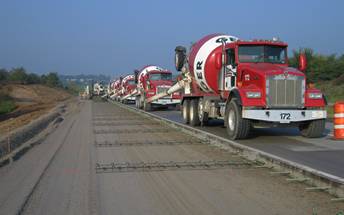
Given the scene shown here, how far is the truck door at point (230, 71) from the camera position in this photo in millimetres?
15375

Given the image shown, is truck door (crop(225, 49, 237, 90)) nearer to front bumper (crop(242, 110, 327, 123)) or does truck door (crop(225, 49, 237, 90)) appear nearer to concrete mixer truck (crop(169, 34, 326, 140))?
concrete mixer truck (crop(169, 34, 326, 140))

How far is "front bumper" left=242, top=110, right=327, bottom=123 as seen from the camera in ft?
43.6

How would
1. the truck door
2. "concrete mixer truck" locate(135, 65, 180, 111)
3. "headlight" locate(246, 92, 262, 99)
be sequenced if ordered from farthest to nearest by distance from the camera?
"concrete mixer truck" locate(135, 65, 180, 111) < the truck door < "headlight" locate(246, 92, 262, 99)

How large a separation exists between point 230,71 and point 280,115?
2841mm

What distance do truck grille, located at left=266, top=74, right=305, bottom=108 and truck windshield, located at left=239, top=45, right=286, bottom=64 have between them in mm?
1750

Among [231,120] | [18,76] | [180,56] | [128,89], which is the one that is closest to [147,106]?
[180,56]

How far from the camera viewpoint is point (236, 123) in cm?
1389

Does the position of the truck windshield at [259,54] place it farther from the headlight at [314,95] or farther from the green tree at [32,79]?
the green tree at [32,79]

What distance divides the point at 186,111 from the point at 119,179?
12.2m

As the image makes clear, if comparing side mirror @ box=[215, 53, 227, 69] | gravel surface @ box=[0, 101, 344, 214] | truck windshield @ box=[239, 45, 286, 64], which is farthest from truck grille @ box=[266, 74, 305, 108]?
gravel surface @ box=[0, 101, 344, 214]

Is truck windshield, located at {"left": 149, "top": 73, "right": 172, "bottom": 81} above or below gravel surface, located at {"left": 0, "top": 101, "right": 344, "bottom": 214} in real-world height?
above

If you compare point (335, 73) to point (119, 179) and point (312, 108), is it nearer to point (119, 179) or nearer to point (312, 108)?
point (312, 108)

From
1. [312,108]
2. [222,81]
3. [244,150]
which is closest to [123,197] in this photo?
[244,150]

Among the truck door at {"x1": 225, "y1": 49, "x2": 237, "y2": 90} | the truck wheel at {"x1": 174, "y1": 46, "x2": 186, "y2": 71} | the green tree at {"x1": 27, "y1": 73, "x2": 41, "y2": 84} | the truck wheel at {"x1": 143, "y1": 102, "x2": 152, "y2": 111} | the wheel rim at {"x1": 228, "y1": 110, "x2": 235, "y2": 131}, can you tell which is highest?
the green tree at {"x1": 27, "y1": 73, "x2": 41, "y2": 84}
